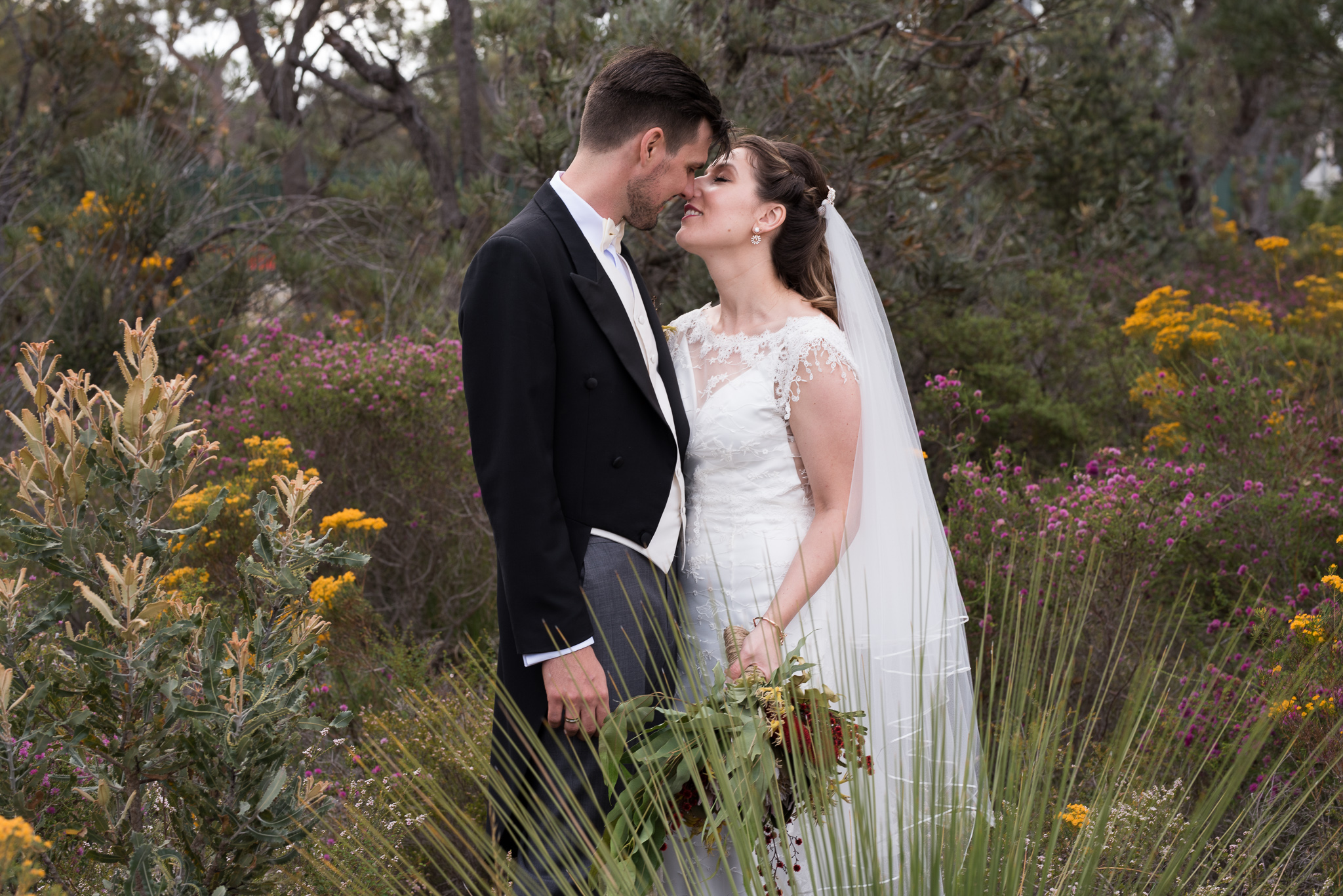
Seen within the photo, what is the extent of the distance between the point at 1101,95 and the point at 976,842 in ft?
30.8

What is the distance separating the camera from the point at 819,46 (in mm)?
6160

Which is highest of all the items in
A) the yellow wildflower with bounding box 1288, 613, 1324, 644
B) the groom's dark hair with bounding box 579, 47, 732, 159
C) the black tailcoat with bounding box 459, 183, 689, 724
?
the groom's dark hair with bounding box 579, 47, 732, 159

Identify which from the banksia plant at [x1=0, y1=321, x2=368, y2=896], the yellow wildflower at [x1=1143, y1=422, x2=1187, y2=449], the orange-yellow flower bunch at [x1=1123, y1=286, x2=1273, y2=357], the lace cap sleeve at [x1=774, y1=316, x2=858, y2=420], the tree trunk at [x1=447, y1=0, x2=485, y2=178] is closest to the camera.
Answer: the banksia plant at [x1=0, y1=321, x2=368, y2=896]

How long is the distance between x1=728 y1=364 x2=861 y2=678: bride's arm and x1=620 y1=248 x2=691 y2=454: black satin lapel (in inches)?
11.3

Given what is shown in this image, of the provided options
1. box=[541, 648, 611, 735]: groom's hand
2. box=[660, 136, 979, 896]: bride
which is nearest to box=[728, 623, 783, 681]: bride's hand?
box=[660, 136, 979, 896]: bride

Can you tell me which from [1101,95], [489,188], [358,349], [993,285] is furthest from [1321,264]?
[358,349]

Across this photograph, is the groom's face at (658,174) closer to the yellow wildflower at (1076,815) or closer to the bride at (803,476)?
the bride at (803,476)

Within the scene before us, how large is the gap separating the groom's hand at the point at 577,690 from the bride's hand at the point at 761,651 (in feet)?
1.11

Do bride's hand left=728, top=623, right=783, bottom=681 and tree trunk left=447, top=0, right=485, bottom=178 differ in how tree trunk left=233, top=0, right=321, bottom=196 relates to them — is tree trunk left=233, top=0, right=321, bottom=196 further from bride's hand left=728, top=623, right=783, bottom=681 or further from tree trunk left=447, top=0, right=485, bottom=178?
bride's hand left=728, top=623, right=783, bottom=681

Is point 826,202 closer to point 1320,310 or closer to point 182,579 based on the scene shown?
point 182,579

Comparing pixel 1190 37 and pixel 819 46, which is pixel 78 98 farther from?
pixel 1190 37

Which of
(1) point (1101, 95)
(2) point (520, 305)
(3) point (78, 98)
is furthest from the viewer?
(1) point (1101, 95)

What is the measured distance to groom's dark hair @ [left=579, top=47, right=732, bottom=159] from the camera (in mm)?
2326

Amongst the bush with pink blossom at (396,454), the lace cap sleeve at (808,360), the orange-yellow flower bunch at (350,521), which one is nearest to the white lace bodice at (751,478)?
the lace cap sleeve at (808,360)
